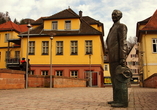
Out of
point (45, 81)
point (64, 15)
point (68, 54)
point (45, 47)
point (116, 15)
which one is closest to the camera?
point (116, 15)

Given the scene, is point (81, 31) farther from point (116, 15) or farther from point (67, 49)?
point (116, 15)

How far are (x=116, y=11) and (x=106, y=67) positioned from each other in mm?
60709

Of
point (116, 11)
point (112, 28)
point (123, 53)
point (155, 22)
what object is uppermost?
point (155, 22)

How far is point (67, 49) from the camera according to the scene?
3039 cm

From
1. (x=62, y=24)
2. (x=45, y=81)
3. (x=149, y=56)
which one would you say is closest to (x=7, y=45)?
(x=62, y=24)

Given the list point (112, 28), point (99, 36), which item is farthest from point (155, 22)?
point (112, 28)

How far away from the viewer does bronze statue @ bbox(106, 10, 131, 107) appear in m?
5.40

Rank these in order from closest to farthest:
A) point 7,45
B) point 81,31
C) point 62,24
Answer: point 81,31 → point 62,24 → point 7,45

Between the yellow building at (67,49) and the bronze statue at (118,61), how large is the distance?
22942 mm

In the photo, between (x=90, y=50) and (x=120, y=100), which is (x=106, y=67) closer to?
(x=90, y=50)

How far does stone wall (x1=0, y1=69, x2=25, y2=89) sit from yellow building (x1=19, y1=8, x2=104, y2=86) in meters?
15.4

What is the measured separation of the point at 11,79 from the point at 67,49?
17882mm

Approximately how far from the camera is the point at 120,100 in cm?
540

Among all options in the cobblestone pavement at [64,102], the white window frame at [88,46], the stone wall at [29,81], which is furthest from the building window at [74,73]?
the cobblestone pavement at [64,102]
